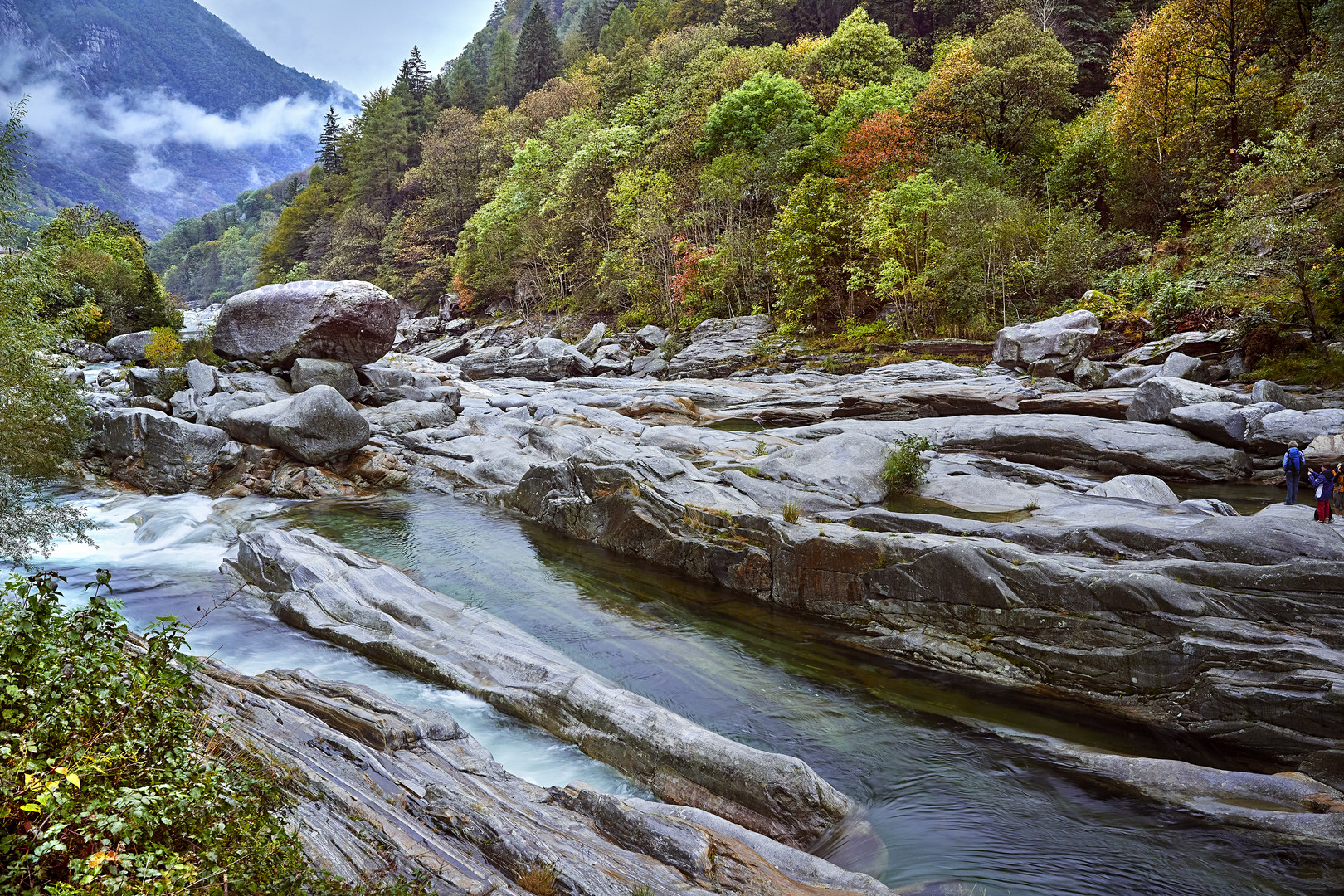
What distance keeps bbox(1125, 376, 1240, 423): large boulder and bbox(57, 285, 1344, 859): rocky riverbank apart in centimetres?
8

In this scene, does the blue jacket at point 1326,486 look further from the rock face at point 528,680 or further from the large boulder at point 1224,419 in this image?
the rock face at point 528,680

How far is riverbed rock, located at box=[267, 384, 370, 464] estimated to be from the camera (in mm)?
19672

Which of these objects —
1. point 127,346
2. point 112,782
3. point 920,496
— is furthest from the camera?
point 127,346

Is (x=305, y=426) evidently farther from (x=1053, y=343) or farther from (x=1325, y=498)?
(x=1053, y=343)

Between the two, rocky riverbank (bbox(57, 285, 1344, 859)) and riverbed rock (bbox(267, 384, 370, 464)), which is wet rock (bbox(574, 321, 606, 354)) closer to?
rocky riverbank (bbox(57, 285, 1344, 859))

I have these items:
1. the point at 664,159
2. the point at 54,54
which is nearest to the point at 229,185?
the point at 54,54

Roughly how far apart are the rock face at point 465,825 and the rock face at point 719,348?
3008 centimetres

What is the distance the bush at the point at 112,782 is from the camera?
3.10 metres

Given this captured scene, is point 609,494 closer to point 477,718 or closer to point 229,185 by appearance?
point 477,718

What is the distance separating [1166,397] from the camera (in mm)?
18078

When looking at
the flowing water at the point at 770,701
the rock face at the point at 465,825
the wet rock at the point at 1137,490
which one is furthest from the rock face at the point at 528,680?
the wet rock at the point at 1137,490

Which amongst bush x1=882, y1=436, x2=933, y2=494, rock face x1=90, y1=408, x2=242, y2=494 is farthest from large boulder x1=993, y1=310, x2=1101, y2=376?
rock face x1=90, y1=408, x2=242, y2=494

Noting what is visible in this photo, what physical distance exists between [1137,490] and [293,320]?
1036 inches

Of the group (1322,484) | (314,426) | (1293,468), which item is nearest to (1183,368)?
(1293,468)
